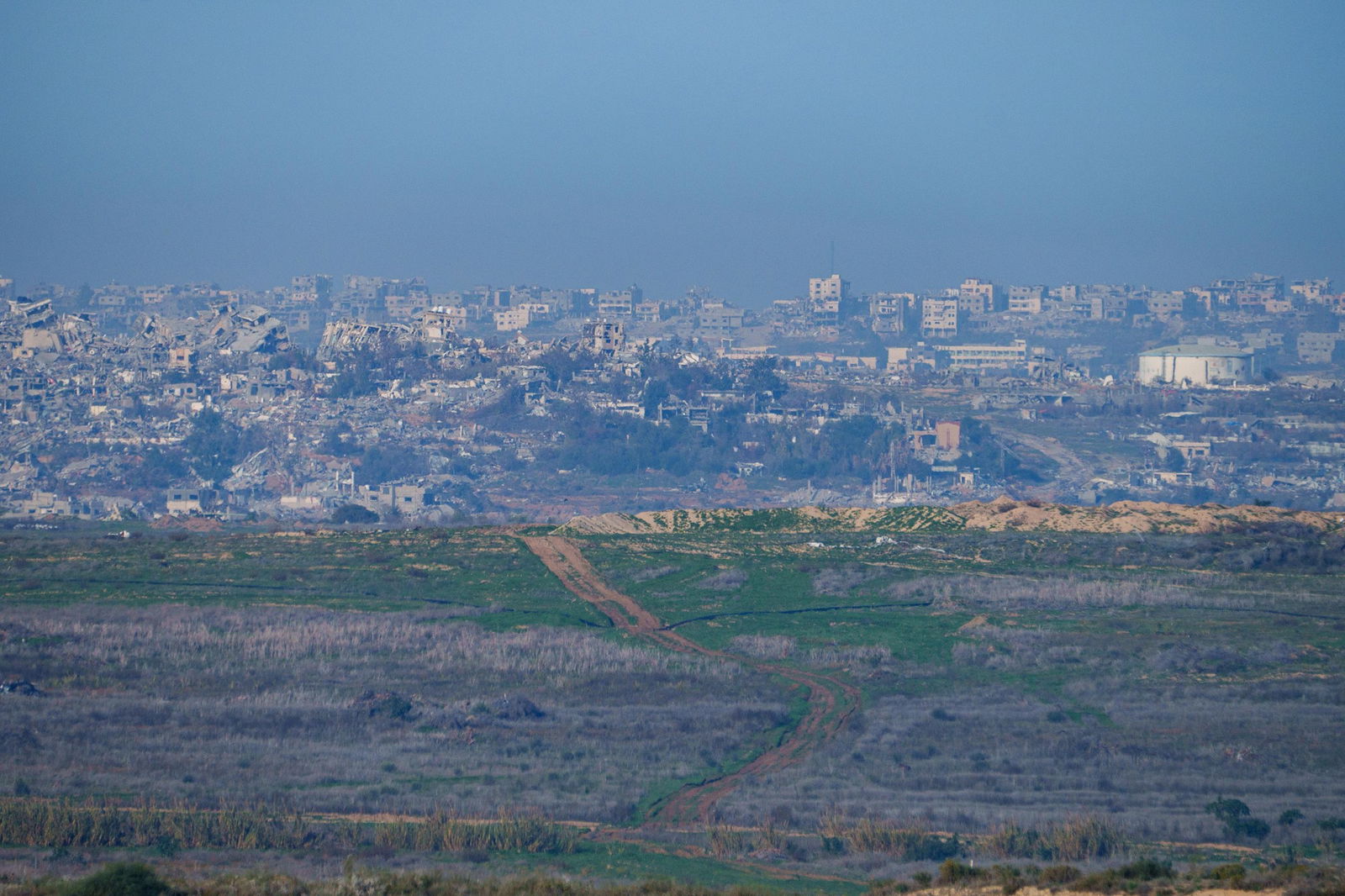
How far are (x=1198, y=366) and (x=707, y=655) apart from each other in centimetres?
10202

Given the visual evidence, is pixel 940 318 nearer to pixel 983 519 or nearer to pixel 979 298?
pixel 979 298

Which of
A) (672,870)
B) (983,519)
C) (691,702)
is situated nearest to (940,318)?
(983,519)

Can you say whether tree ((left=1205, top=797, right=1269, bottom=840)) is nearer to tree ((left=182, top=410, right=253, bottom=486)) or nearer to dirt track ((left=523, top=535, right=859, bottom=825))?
dirt track ((left=523, top=535, right=859, bottom=825))

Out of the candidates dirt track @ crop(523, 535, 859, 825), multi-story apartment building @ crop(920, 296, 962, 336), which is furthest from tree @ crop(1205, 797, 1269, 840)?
multi-story apartment building @ crop(920, 296, 962, 336)

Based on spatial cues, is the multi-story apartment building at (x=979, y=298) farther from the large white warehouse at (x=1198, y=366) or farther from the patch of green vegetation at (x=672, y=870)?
the patch of green vegetation at (x=672, y=870)

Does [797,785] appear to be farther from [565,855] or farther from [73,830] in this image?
[73,830]

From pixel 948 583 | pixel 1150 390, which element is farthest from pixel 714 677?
pixel 1150 390

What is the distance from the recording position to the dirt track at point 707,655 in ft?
75.1

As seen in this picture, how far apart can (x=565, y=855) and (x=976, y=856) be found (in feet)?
17.5

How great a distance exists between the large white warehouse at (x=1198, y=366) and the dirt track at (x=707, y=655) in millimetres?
90649

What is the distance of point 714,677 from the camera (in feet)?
102

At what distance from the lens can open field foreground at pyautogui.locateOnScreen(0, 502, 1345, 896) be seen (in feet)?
65.3

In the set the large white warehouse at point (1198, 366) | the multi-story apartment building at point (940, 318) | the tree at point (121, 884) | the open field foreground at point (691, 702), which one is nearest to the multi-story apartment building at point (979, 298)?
the multi-story apartment building at point (940, 318)

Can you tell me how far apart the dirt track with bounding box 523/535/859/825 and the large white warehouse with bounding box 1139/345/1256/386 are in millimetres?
90649
